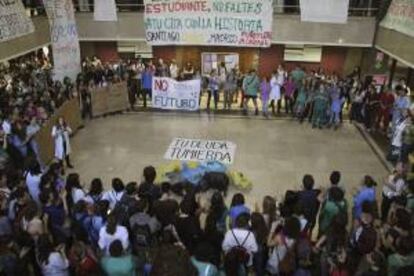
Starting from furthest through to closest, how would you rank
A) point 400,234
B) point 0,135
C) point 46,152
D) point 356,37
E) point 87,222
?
point 356,37 → point 46,152 → point 0,135 → point 87,222 → point 400,234

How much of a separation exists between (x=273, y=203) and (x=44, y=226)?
3.01 metres

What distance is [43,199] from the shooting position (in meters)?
6.20

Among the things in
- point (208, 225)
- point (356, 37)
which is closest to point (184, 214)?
point (208, 225)

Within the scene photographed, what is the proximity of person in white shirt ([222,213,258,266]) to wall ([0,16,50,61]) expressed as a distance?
10.4m

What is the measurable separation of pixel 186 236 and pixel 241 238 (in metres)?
0.73

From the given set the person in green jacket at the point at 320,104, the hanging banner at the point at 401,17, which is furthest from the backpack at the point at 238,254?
the hanging banner at the point at 401,17

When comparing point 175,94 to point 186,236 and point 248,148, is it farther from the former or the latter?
point 186,236

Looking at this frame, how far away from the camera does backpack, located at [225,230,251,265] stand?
516 cm

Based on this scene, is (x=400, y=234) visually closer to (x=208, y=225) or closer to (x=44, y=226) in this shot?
(x=208, y=225)

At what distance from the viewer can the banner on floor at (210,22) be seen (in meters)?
14.3

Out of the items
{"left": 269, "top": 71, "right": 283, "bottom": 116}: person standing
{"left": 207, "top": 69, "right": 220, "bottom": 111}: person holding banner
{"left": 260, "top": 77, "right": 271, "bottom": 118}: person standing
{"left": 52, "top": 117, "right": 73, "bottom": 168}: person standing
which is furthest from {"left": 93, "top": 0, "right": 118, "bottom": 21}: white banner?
{"left": 52, "top": 117, "right": 73, "bottom": 168}: person standing

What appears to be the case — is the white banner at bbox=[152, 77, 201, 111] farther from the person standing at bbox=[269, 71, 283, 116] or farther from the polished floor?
the person standing at bbox=[269, 71, 283, 116]

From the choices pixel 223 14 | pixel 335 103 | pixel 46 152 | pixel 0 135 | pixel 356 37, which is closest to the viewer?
pixel 0 135

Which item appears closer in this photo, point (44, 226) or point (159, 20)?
point (44, 226)
